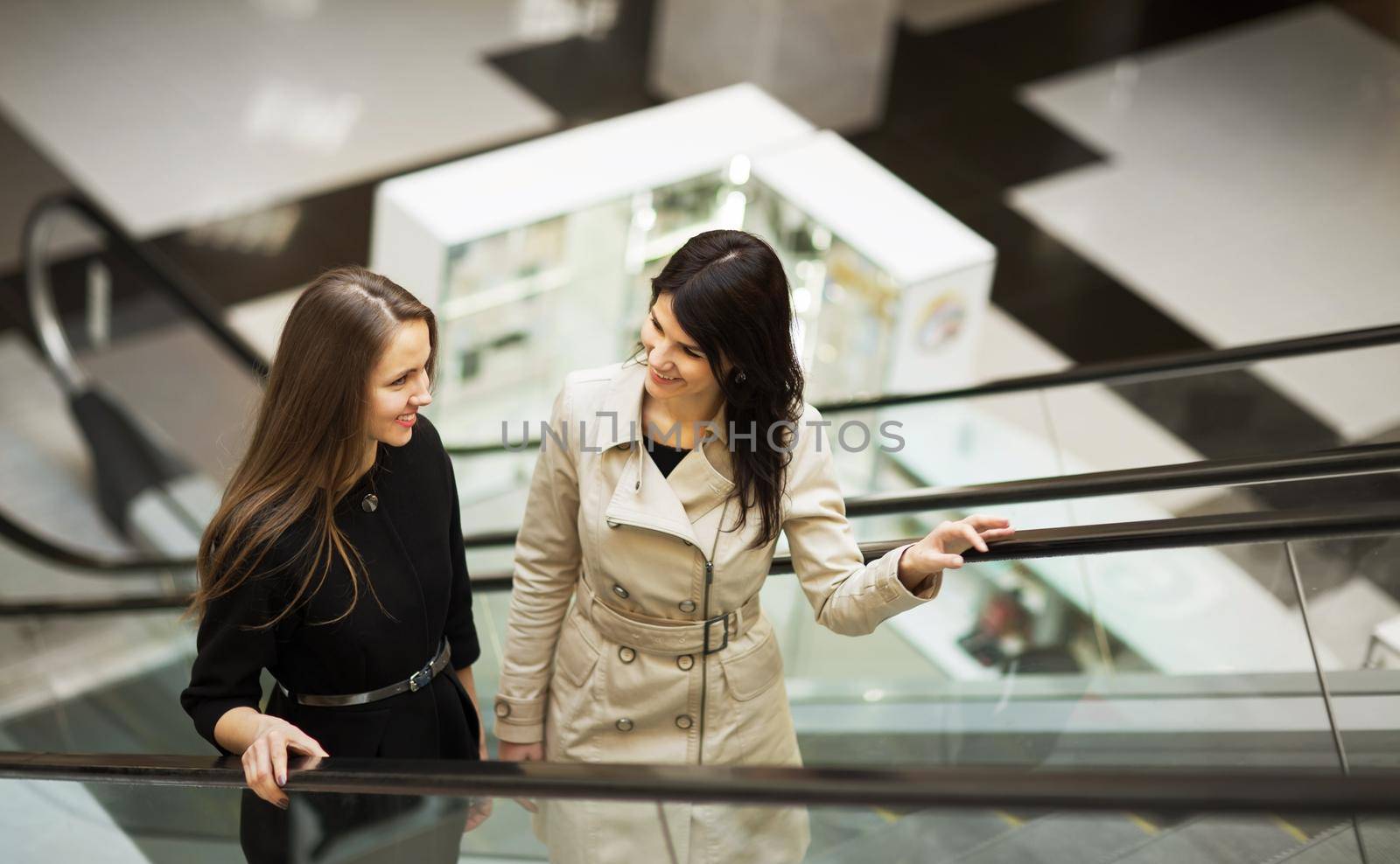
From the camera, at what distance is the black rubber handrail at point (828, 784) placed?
1.69m

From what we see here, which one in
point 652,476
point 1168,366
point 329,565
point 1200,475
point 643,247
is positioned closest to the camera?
point 329,565

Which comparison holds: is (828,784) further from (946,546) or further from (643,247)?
(643,247)

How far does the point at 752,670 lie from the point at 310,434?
2.96 ft

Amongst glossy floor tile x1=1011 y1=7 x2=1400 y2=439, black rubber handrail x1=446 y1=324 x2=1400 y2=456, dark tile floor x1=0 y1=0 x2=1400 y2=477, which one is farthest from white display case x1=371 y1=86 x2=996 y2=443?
glossy floor tile x1=1011 y1=7 x2=1400 y2=439

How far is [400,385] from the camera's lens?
2.49 m

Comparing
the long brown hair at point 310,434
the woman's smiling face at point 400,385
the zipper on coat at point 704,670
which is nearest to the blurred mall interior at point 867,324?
the zipper on coat at point 704,670

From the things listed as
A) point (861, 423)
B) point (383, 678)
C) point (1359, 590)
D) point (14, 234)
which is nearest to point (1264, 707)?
point (1359, 590)

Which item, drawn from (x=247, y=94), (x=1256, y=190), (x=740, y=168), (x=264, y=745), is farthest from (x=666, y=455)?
(x=247, y=94)

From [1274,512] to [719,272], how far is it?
1.07 metres

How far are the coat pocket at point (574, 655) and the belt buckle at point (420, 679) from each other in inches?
9.7

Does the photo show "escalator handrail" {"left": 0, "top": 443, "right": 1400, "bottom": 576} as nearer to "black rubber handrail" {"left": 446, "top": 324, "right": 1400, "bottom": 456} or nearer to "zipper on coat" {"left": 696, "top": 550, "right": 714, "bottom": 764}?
"zipper on coat" {"left": 696, "top": 550, "right": 714, "bottom": 764}

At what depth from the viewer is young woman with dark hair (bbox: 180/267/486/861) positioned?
2.43 metres

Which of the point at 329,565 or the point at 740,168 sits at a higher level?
the point at 329,565

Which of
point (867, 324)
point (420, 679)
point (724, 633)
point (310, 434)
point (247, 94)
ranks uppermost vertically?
point (310, 434)
